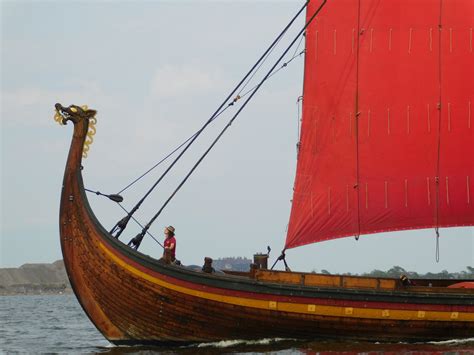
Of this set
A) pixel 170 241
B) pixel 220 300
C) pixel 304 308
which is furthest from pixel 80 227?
pixel 304 308

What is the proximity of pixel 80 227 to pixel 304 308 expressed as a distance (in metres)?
6.64

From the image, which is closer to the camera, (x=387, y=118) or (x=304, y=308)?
(x=304, y=308)

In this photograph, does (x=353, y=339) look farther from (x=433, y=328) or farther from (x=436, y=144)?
(x=436, y=144)

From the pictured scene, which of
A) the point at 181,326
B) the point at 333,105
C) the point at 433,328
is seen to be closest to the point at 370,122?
the point at 333,105

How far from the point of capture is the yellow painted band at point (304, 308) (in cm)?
2845

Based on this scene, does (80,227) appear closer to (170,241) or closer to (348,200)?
(170,241)

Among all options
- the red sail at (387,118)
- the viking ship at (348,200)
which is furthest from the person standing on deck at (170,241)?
the red sail at (387,118)

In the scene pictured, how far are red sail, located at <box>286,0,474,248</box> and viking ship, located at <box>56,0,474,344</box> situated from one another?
0.03 m

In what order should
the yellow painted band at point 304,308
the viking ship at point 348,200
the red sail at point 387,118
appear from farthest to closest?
the red sail at point 387,118
the viking ship at point 348,200
the yellow painted band at point 304,308

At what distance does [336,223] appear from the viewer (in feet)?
105

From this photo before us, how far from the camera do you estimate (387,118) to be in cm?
3288

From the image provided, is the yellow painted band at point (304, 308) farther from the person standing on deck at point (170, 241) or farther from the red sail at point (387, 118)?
the red sail at point (387, 118)

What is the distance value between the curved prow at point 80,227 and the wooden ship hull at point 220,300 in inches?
1.1

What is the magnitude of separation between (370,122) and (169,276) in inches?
341
